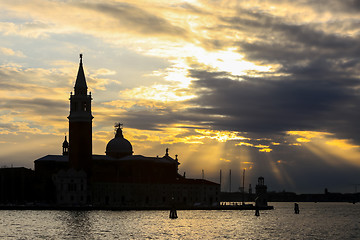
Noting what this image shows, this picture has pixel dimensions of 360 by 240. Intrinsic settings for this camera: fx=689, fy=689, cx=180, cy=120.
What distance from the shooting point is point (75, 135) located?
14012 cm

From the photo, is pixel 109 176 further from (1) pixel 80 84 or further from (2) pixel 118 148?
(1) pixel 80 84

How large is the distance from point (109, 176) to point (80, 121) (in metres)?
17.8

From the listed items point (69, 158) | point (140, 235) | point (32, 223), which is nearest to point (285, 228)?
point (140, 235)

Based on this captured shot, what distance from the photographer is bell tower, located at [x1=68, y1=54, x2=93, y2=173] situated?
5487 inches

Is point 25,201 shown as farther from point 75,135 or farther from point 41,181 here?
point 75,135

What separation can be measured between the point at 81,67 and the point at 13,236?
68971mm

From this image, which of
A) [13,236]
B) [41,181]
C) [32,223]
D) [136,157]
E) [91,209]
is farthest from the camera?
[136,157]

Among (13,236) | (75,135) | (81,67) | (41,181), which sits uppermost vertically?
(81,67)

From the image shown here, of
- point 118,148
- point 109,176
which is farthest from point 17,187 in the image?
point 118,148

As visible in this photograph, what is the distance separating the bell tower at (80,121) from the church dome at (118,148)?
16.1 meters

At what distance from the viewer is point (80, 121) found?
139 meters

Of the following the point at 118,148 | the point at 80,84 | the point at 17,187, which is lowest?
the point at 17,187

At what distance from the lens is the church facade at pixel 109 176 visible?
140250 millimetres

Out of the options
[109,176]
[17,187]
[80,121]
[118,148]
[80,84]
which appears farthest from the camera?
[118,148]
